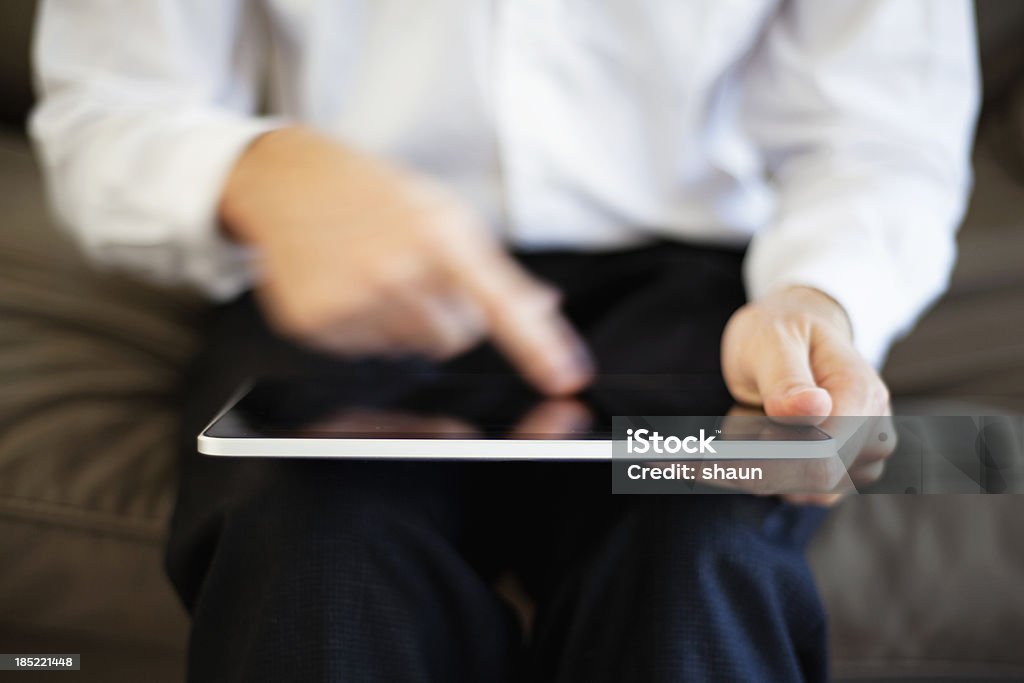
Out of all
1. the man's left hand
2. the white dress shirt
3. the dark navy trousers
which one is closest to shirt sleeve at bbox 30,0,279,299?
the white dress shirt

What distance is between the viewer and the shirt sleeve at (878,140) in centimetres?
53

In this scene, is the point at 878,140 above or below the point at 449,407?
above

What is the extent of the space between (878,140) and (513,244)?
0.25 m

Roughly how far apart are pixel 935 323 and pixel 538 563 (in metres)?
0.47

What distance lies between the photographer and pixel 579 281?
58 cm

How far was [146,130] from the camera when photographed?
0.52 meters

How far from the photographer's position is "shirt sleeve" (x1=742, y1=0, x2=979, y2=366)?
0.53 m

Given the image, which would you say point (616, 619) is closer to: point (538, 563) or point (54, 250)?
point (538, 563)

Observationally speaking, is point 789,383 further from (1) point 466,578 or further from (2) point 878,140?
(2) point 878,140

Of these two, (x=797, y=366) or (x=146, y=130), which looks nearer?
(x=797, y=366)

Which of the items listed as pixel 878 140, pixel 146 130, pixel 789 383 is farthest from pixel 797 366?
pixel 146 130

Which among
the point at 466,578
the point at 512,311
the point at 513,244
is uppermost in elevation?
the point at 513,244

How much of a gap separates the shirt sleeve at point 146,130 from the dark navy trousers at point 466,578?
0.35 ft

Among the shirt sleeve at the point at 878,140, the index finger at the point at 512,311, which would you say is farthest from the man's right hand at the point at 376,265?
the shirt sleeve at the point at 878,140
